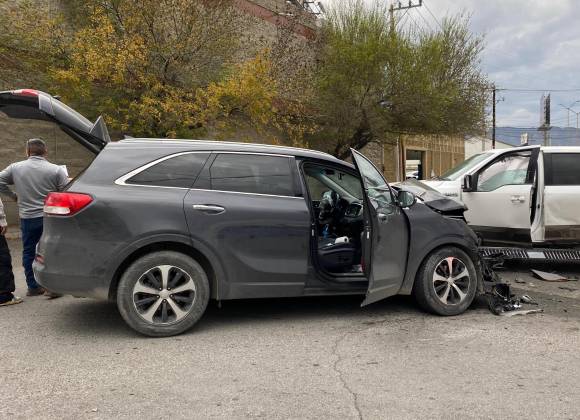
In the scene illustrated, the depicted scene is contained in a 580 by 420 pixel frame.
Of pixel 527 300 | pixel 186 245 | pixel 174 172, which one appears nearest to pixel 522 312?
pixel 527 300

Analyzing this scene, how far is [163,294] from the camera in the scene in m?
4.36

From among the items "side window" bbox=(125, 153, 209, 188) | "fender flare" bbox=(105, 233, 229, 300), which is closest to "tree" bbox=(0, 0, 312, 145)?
"side window" bbox=(125, 153, 209, 188)

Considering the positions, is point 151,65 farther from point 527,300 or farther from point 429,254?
point 527,300

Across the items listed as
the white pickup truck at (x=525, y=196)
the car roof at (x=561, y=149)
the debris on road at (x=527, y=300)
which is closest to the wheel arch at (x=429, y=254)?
the debris on road at (x=527, y=300)

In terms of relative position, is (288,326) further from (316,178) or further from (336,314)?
(316,178)

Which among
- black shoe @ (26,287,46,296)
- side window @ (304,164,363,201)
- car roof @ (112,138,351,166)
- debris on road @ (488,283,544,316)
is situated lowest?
debris on road @ (488,283,544,316)

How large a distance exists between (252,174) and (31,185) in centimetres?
273

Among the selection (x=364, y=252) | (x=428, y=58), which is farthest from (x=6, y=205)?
(x=428, y=58)

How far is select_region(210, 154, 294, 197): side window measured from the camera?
466 centimetres

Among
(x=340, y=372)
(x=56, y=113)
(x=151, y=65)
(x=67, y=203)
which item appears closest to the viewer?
(x=340, y=372)

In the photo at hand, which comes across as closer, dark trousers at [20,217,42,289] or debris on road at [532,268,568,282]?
dark trousers at [20,217,42,289]

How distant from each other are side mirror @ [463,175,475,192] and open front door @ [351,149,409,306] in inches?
113

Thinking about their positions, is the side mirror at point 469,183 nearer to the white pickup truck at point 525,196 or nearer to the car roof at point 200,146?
the white pickup truck at point 525,196

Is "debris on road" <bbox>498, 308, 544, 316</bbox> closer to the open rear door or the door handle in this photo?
the door handle
